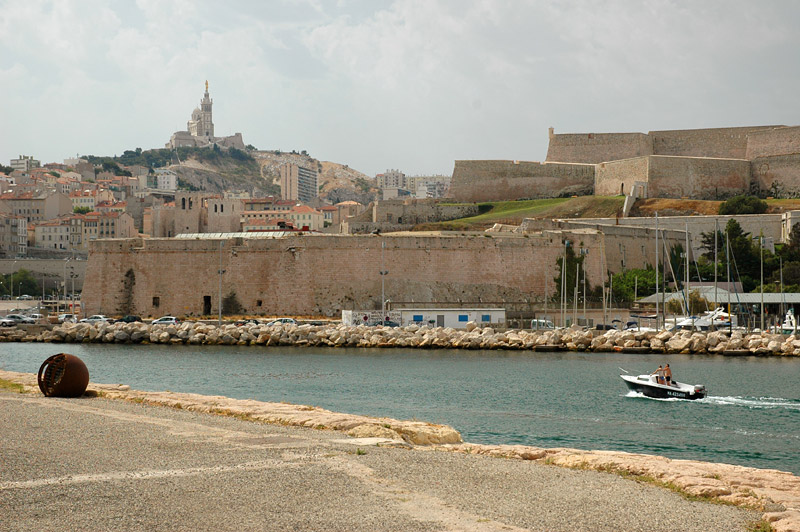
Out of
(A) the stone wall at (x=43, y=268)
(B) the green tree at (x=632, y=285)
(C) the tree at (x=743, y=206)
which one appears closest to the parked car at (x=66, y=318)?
(B) the green tree at (x=632, y=285)

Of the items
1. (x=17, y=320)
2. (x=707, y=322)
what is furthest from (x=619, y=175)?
(x=17, y=320)

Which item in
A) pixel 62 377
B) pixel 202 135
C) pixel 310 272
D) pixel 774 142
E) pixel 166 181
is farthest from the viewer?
pixel 202 135

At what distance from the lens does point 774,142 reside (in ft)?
162

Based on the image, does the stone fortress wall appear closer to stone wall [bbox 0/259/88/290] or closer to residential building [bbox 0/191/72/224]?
stone wall [bbox 0/259/88/290]

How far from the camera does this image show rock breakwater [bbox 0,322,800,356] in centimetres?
2738

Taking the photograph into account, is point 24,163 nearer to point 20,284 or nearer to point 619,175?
point 20,284

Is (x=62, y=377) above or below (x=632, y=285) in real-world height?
below

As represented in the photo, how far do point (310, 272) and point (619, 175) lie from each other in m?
21.0

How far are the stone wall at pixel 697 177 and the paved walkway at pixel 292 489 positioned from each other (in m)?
41.6

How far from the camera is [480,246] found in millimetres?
36562

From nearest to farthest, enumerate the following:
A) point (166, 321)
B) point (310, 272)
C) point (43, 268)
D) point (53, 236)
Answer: point (166, 321), point (310, 272), point (43, 268), point (53, 236)

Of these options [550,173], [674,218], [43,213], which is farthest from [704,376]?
[43,213]

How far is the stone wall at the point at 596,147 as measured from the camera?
53.3 meters

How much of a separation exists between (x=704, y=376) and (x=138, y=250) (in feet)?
74.9
